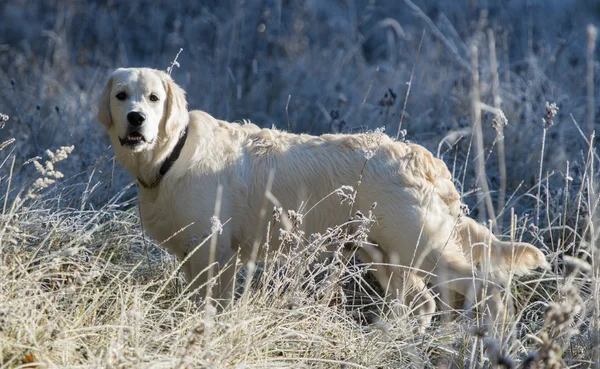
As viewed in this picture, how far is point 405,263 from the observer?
12.9 feet

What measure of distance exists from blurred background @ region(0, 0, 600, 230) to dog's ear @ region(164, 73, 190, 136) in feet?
1.85

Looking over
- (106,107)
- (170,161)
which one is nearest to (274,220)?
(170,161)

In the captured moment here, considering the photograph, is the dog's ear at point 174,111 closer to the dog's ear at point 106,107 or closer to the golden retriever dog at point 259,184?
the golden retriever dog at point 259,184

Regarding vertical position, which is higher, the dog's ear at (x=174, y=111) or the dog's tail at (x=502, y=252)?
the dog's ear at (x=174, y=111)

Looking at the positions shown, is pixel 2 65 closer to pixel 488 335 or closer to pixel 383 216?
pixel 383 216

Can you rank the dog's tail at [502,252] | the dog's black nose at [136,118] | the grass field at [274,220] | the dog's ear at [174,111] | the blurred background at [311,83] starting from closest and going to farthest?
the grass field at [274,220], the dog's tail at [502,252], the dog's black nose at [136,118], the dog's ear at [174,111], the blurred background at [311,83]

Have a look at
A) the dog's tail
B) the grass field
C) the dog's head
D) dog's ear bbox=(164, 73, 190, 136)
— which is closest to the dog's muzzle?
the dog's head

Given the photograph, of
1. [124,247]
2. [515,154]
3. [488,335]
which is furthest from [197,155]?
[515,154]

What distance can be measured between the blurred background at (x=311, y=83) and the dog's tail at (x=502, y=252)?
0.33 meters

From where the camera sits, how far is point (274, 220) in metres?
3.71

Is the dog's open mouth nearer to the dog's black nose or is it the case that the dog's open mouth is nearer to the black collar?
the dog's black nose

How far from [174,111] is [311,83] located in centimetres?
376

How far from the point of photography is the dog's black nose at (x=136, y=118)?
3.73 metres

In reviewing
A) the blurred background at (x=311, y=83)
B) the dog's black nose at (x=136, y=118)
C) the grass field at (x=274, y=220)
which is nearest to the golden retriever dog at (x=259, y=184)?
the dog's black nose at (x=136, y=118)
